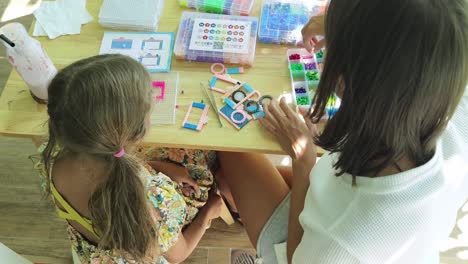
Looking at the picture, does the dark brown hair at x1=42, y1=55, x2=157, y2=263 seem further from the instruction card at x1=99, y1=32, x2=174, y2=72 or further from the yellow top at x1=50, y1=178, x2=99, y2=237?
the instruction card at x1=99, y1=32, x2=174, y2=72

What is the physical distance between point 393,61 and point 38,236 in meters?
1.46

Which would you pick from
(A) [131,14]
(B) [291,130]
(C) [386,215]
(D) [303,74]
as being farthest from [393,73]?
(A) [131,14]

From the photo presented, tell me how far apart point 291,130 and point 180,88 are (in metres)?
0.32

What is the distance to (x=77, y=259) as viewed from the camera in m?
1.21

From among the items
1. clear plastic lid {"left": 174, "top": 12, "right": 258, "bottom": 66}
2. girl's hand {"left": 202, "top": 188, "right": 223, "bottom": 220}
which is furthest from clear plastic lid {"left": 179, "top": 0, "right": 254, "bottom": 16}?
girl's hand {"left": 202, "top": 188, "right": 223, "bottom": 220}

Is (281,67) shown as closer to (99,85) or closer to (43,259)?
(99,85)

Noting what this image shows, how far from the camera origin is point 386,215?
31.9 inches

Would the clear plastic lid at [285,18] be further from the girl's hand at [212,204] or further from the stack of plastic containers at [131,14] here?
the girl's hand at [212,204]

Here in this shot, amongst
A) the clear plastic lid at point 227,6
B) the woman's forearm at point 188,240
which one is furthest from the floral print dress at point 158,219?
the clear plastic lid at point 227,6

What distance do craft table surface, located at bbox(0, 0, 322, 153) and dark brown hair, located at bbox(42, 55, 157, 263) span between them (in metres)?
0.19

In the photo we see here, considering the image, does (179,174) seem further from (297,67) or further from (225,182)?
(297,67)

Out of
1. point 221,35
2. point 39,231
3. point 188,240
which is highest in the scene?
point 221,35

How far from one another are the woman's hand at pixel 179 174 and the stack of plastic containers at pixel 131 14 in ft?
1.31

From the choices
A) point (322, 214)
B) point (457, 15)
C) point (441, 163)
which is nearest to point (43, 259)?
point (322, 214)
